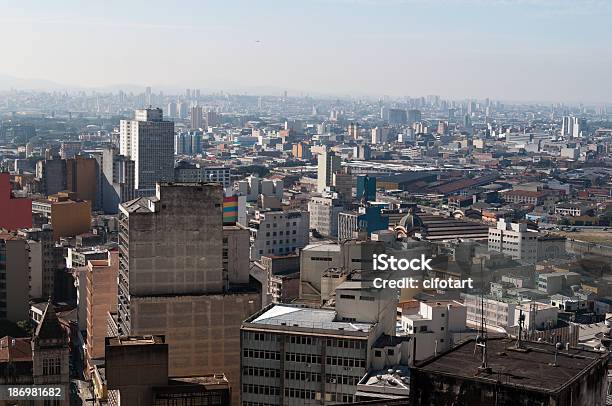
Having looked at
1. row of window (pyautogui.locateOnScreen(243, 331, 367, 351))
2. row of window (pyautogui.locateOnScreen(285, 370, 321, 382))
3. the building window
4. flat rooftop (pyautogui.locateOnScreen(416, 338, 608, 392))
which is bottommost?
the building window

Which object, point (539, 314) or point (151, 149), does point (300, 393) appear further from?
point (151, 149)

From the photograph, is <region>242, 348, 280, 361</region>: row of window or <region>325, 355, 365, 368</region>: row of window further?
<region>242, 348, 280, 361</region>: row of window

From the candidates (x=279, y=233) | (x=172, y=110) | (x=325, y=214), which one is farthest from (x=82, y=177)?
(x=172, y=110)

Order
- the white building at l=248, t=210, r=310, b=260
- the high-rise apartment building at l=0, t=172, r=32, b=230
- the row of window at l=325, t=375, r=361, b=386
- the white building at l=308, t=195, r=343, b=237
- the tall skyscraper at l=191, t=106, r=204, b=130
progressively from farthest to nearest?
the tall skyscraper at l=191, t=106, r=204, b=130 → the white building at l=308, t=195, r=343, b=237 → the high-rise apartment building at l=0, t=172, r=32, b=230 → the white building at l=248, t=210, r=310, b=260 → the row of window at l=325, t=375, r=361, b=386

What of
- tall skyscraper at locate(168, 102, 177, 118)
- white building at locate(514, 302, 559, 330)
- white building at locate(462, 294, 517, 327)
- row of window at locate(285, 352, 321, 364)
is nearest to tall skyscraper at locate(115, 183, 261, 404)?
row of window at locate(285, 352, 321, 364)

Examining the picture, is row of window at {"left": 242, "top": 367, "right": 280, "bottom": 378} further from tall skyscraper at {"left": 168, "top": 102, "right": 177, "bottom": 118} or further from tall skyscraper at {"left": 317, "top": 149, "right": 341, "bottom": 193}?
tall skyscraper at {"left": 168, "top": 102, "right": 177, "bottom": 118}

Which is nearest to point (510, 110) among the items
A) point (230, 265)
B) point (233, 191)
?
point (233, 191)

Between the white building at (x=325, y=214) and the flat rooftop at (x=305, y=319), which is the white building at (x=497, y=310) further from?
the white building at (x=325, y=214)
